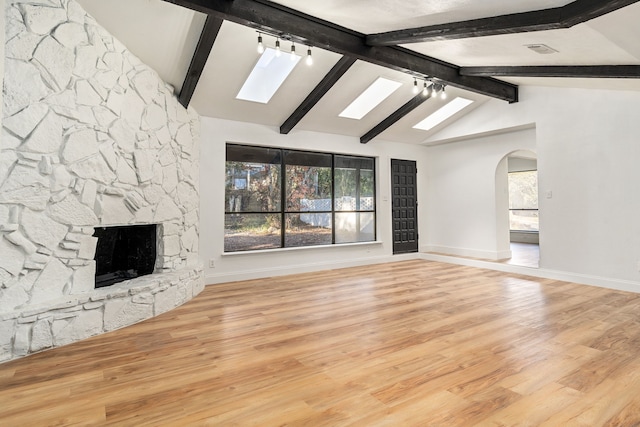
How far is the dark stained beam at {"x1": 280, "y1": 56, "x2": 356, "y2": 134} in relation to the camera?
170 inches

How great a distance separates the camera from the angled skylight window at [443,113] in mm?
6238

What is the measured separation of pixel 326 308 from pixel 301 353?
1225 mm

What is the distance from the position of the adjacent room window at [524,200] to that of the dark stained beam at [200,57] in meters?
→ 9.34

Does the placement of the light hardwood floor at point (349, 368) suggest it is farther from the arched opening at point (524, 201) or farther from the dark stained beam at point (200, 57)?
the arched opening at point (524, 201)

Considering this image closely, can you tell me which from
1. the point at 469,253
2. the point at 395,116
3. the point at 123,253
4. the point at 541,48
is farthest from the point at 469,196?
the point at 123,253

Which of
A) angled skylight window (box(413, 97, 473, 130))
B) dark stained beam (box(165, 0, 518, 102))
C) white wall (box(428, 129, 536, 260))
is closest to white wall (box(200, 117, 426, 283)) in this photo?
angled skylight window (box(413, 97, 473, 130))

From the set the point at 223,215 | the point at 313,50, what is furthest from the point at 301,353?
the point at 313,50

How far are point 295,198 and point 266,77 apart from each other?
2149 mm

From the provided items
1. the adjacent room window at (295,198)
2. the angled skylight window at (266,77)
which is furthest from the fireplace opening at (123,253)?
the angled skylight window at (266,77)

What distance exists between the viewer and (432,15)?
3150mm

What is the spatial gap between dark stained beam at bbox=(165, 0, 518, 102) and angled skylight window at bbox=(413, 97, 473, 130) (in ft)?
3.38

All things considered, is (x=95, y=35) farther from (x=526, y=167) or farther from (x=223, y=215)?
(x=526, y=167)

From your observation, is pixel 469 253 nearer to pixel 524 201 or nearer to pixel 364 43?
pixel 524 201

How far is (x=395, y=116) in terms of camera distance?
20.1 feet
